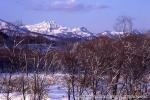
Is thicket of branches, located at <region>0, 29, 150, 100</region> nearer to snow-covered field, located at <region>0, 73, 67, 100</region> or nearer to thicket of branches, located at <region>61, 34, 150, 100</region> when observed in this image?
thicket of branches, located at <region>61, 34, 150, 100</region>

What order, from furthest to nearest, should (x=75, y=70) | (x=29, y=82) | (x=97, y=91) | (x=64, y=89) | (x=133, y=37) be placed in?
1. (x=133, y=37)
2. (x=64, y=89)
3. (x=75, y=70)
4. (x=29, y=82)
5. (x=97, y=91)

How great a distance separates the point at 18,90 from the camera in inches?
565

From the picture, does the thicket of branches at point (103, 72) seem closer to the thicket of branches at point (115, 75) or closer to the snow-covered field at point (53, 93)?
the thicket of branches at point (115, 75)

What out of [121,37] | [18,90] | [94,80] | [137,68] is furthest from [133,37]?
[94,80]

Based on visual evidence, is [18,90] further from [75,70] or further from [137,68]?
[137,68]

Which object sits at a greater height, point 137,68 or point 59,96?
point 137,68

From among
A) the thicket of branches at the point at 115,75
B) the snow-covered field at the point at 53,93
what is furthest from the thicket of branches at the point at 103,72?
the snow-covered field at the point at 53,93

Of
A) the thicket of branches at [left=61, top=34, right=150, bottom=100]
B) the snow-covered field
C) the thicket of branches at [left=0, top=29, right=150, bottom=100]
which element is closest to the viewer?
the thicket of branches at [left=0, top=29, right=150, bottom=100]

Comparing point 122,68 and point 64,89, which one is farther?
point 64,89

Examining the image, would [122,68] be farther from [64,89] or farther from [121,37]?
[121,37]

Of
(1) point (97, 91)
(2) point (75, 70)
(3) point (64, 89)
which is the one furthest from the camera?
(3) point (64, 89)

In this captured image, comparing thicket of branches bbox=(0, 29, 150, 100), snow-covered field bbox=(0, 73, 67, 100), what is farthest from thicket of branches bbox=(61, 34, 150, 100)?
snow-covered field bbox=(0, 73, 67, 100)

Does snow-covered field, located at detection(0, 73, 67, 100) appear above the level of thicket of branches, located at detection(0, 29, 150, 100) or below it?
below

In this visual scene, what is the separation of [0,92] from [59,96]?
211cm
